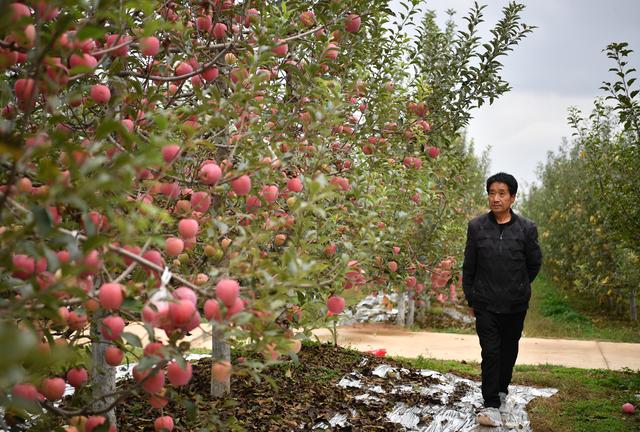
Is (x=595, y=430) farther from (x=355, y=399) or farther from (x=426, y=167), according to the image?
(x=426, y=167)

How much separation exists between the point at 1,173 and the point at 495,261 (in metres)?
3.34

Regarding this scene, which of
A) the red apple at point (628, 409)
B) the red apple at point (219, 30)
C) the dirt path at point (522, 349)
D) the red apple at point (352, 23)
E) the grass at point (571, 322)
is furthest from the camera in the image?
the grass at point (571, 322)

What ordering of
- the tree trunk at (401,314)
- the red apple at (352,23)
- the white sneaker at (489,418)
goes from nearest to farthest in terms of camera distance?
the red apple at (352,23) < the white sneaker at (489,418) < the tree trunk at (401,314)

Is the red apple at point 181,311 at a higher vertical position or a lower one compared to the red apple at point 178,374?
higher

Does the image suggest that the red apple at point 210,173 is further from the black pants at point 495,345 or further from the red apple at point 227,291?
the black pants at point 495,345

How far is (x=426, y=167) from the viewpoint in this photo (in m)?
5.28

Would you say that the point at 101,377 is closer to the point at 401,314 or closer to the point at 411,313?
the point at 401,314

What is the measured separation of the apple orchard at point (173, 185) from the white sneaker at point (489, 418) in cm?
115

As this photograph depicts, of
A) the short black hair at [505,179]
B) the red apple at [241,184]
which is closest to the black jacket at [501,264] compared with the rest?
the short black hair at [505,179]

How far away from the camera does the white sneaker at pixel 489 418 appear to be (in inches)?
160

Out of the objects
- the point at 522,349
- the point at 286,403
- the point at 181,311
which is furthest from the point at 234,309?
the point at 522,349

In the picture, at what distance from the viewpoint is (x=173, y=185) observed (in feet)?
6.52

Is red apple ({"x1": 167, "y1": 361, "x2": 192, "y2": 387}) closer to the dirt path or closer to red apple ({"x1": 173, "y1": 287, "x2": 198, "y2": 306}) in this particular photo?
red apple ({"x1": 173, "y1": 287, "x2": 198, "y2": 306})

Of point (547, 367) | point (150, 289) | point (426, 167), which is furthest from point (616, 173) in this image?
point (150, 289)
